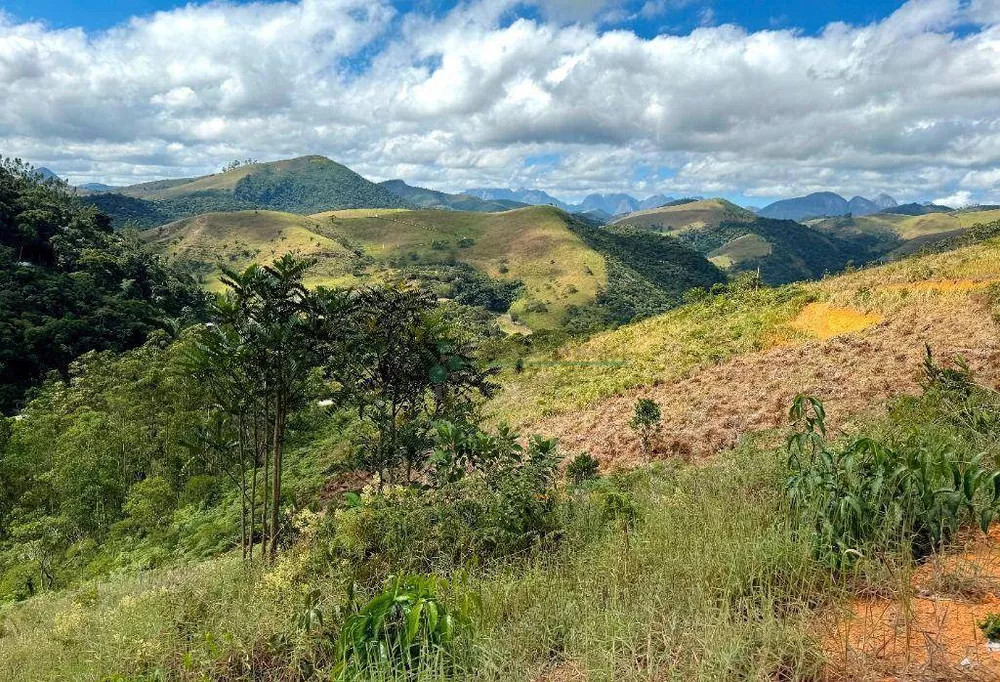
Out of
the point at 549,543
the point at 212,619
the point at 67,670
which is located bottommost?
the point at 67,670

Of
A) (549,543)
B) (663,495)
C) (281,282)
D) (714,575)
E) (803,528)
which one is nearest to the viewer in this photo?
(714,575)

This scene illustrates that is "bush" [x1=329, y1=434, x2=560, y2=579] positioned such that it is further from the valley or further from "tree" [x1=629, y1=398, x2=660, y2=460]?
"tree" [x1=629, y1=398, x2=660, y2=460]

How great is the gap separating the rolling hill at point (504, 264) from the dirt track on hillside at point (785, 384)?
348ft

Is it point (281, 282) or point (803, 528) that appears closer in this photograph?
point (803, 528)

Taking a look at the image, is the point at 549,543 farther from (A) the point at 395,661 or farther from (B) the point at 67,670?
(B) the point at 67,670

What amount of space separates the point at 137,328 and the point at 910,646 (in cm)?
5539

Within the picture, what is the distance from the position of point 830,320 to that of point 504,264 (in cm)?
16509

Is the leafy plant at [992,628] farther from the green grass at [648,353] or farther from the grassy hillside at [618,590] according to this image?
the green grass at [648,353]

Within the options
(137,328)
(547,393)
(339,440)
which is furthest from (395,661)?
(137,328)

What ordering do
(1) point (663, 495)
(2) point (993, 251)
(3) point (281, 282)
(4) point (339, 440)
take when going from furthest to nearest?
(2) point (993, 251) < (4) point (339, 440) < (3) point (281, 282) < (1) point (663, 495)

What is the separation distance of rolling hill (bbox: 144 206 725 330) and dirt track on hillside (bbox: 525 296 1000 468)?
10592cm

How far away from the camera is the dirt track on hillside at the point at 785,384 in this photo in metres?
10.8

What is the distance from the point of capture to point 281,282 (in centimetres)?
607

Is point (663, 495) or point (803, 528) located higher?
point (803, 528)
